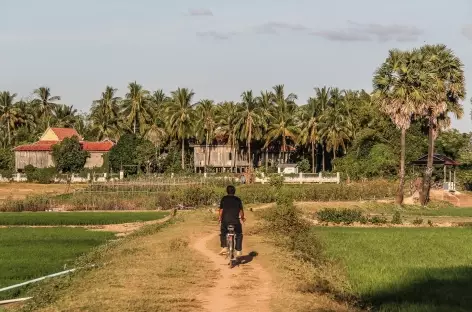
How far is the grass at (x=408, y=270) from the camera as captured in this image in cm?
1207

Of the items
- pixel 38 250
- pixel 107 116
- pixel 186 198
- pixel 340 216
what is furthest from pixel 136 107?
pixel 38 250

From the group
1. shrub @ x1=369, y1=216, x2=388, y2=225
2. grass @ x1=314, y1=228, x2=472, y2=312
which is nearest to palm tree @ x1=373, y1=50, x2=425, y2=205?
shrub @ x1=369, y1=216, x2=388, y2=225

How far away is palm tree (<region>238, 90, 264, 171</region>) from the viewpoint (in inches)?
3563

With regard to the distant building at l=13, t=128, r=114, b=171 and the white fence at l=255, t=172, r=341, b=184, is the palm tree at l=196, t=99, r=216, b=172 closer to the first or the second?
the distant building at l=13, t=128, r=114, b=171

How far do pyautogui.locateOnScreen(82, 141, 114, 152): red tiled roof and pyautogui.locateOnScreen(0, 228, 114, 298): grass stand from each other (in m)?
56.5

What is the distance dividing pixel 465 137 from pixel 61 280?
7414cm

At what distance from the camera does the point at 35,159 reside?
90750 millimetres

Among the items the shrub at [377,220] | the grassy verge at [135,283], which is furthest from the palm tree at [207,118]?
the grassy verge at [135,283]

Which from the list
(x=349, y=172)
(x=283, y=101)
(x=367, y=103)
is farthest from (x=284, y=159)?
(x=349, y=172)

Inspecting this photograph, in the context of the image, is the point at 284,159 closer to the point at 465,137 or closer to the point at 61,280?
the point at 465,137

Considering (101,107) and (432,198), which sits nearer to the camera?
Answer: (432,198)

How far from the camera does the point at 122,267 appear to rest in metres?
16.8

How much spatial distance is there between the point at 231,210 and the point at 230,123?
7663 cm

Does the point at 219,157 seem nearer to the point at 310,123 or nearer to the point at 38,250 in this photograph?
the point at 310,123
